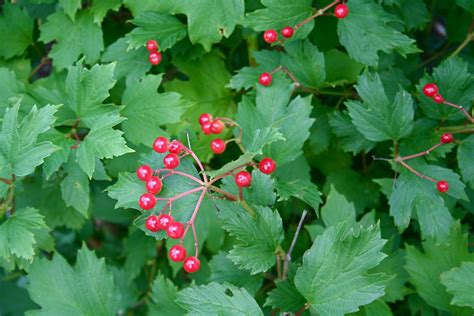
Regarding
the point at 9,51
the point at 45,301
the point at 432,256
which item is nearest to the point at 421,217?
the point at 432,256

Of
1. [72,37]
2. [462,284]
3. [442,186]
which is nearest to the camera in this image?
[462,284]

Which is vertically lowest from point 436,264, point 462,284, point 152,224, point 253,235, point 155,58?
point 436,264

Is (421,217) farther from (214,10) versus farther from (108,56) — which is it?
(108,56)

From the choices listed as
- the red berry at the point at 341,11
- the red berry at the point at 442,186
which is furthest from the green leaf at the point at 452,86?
the red berry at the point at 341,11

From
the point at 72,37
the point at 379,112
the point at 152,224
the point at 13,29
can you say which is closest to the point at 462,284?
the point at 379,112

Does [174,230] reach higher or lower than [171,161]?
lower

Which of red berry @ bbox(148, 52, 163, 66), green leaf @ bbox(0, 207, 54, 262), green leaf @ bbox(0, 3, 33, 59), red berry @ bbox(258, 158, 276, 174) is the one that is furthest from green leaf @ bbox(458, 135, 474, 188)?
green leaf @ bbox(0, 3, 33, 59)

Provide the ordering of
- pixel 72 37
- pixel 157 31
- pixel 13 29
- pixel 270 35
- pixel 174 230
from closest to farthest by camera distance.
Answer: pixel 174 230 < pixel 270 35 < pixel 157 31 < pixel 72 37 < pixel 13 29

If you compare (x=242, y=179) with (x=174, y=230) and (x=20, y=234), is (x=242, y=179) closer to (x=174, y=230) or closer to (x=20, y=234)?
(x=174, y=230)
